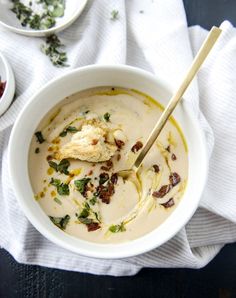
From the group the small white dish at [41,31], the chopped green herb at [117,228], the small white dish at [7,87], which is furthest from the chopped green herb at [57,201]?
the small white dish at [41,31]

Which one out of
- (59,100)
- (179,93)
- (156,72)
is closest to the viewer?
(179,93)

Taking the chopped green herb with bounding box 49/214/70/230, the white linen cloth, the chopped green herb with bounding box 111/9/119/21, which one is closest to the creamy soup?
the chopped green herb with bounding box 49/214/70/230

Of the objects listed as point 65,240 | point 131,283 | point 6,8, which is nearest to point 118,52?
point 6,8

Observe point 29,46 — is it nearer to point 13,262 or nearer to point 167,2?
point 167,2

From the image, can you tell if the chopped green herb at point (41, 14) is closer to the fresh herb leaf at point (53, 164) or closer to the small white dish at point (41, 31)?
the small white dish at point (41, 31)

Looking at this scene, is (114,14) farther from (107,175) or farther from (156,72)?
(107,175)

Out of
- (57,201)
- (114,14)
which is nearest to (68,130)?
(57,201)

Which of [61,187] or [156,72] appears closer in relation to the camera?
[61,187]
